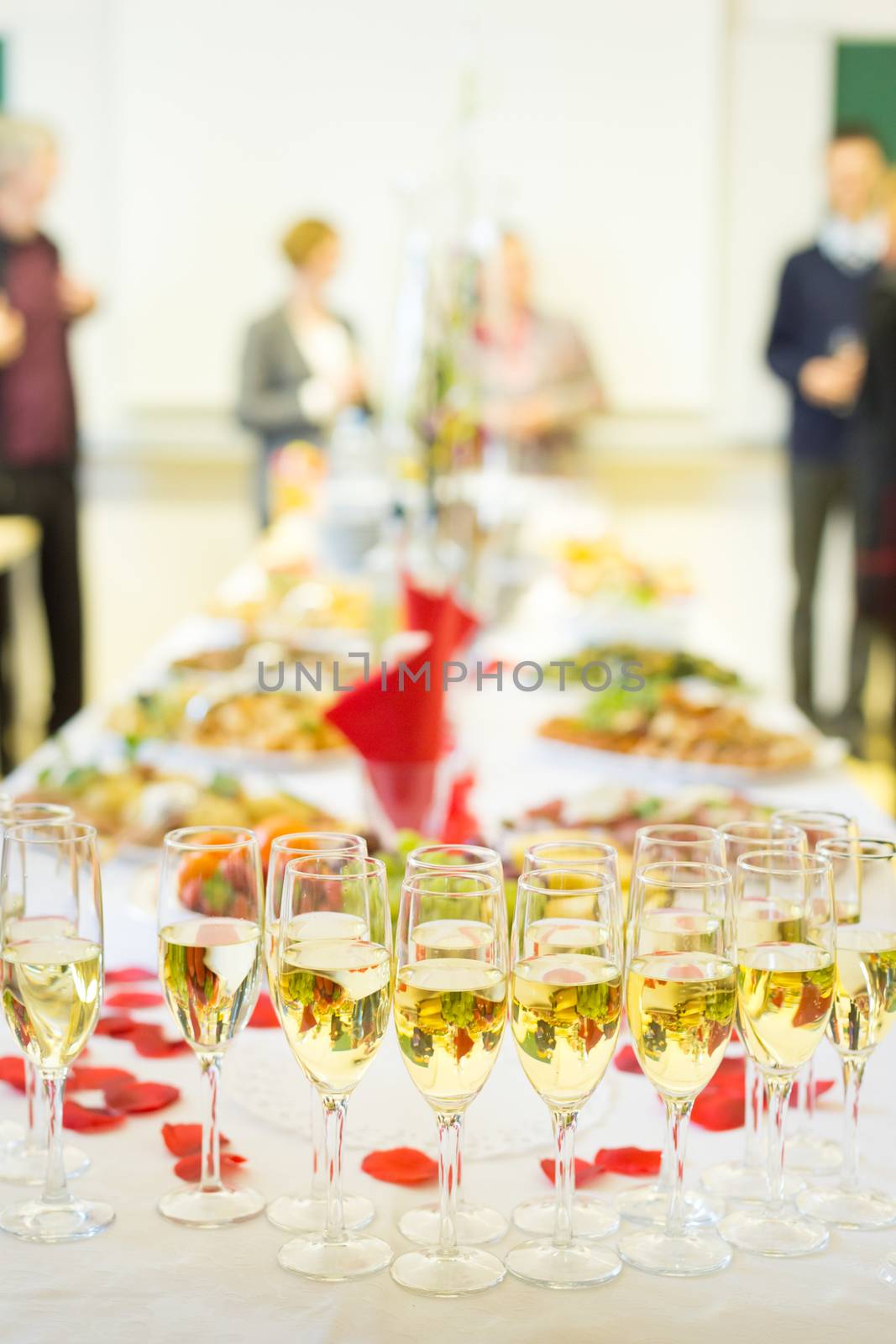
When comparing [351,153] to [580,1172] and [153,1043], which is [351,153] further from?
[580,1172]

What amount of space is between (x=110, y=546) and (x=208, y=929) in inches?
252

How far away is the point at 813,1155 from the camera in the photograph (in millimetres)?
992

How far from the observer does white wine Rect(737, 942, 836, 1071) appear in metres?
0.85

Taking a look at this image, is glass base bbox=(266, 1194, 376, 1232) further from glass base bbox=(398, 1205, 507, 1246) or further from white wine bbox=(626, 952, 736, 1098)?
white wine bbox=(626, 952, 736, 1098)

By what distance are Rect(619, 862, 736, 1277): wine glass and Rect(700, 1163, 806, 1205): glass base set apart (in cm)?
8

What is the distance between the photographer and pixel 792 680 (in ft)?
18.8

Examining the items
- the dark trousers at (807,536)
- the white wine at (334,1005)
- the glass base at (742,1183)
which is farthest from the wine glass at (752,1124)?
the dark trousers at (807,536)

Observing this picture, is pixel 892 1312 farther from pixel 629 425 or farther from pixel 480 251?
pixel 629 425

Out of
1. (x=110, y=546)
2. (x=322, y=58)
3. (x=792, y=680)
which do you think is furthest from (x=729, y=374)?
(x=110, y=546)

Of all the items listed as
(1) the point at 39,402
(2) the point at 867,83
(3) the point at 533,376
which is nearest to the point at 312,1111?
(1) the point at 39,402

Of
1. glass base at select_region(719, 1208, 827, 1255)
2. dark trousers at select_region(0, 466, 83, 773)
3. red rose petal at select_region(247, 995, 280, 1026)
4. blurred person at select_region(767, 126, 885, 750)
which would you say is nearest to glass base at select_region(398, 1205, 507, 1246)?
glass base at select_region(719, 1208, 827, 1255)

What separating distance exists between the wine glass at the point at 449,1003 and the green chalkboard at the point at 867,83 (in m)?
6.55

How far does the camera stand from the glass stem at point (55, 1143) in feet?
2.88

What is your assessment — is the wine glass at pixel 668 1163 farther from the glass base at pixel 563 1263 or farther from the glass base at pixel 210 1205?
the glass base at pixel 210 1205
